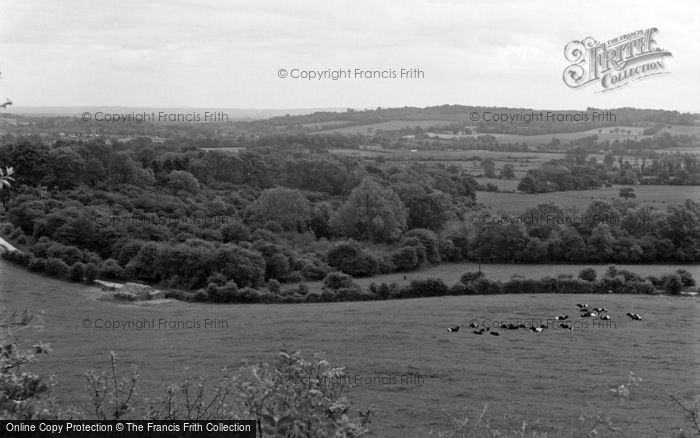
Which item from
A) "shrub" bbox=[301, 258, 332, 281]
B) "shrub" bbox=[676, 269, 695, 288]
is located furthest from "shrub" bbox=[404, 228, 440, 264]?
"shrub" bbox=[676, 269, 695, 288]

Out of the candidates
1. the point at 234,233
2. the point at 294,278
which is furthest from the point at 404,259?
the point at 234,233

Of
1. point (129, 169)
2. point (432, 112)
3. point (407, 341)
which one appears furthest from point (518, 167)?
point (407, 341)

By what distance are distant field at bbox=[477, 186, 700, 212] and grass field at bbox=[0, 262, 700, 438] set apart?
92.3 ft

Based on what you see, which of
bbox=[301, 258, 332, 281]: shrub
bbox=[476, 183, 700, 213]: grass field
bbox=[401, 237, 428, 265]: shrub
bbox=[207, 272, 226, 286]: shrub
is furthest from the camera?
bbox=[476, 183, 700, 213]: grass field

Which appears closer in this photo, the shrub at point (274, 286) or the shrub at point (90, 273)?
the shrub at point (90, 273)

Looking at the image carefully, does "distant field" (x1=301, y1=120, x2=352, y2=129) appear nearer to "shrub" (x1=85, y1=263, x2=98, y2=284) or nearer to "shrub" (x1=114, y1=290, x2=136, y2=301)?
"shrub" (x1=85, y1=263, x2=98, y2=284)

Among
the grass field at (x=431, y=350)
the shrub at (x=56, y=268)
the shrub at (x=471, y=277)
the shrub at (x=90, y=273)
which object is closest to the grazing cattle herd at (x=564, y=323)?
the grass field at (x=431, y=350)

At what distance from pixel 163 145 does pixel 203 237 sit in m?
28.2

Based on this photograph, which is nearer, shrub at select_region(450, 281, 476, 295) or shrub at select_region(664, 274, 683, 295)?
shrub at select_region(664, 274, 683, 295)

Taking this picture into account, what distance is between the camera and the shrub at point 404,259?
176 ft

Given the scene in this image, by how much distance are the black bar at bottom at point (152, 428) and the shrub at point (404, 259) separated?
4741cm

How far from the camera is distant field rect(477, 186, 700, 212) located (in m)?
67.9

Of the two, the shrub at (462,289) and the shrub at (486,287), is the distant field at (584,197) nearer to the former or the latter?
the shrub at (486,287)

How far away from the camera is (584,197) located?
73.0 m
